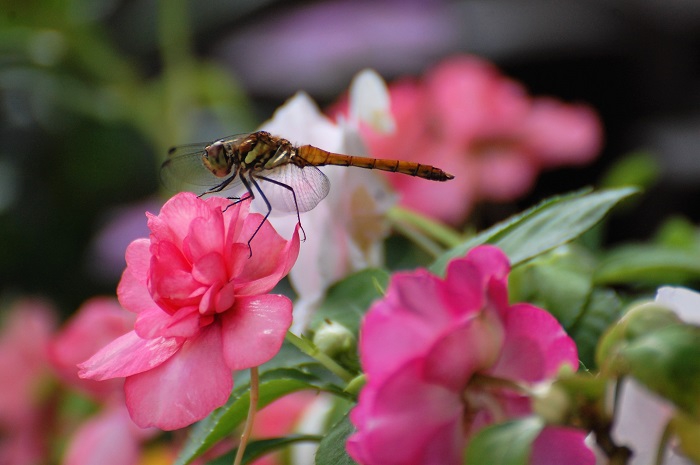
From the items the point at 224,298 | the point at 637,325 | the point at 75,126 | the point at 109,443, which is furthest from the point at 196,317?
the point at 75,126

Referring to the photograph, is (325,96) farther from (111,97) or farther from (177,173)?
(177,173)

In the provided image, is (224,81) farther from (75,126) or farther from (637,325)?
(637,325)

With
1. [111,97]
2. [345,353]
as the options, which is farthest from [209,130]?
[345,353]

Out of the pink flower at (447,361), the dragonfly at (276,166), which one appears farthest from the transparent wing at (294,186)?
the pink flower at (447,361)

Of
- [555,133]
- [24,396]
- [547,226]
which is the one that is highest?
[547,226]


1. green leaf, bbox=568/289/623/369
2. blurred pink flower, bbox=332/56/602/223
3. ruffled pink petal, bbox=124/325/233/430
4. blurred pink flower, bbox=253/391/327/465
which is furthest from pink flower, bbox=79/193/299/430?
blurred pink flower, bbox=332/56/602/223

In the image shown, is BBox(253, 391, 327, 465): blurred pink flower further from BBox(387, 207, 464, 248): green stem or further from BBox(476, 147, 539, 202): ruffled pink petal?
BBox(476, 147, 539, 202): ruffled pink petal
